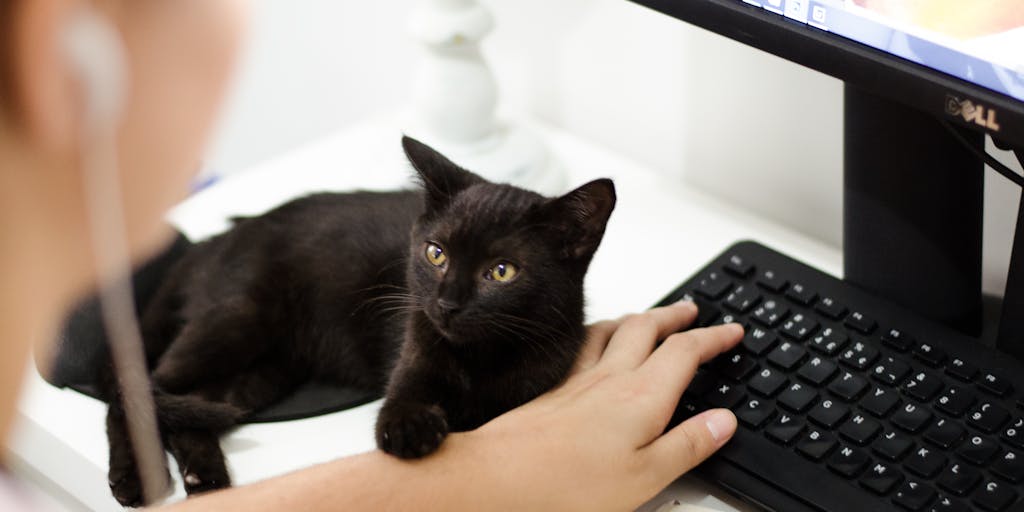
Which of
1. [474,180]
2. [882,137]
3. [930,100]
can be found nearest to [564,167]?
[474,180]

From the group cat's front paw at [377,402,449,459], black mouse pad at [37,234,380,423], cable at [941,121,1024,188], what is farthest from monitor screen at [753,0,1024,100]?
black mouse pad at [37,234,380,423]

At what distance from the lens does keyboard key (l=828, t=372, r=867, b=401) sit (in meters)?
0.90

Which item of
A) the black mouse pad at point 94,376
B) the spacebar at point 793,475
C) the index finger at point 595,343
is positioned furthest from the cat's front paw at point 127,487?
the spacebar at point 793,475

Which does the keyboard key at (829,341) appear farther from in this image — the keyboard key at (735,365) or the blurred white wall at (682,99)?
the blurred white wall at (682,99)

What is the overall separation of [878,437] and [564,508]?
25 cm

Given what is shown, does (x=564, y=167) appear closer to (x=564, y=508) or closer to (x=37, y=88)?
(x=564, y=508)

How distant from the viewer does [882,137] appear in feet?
3.27

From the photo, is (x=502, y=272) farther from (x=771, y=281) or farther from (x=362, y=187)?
(x=362, y=187)

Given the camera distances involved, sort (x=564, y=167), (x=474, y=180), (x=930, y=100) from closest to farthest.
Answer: (x=930, y=100) → (x=474, y=180) → (x=564, y=167)

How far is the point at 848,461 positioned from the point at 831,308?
0.19 meters

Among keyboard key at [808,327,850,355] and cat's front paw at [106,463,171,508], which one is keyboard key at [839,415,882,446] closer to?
keyboard key at [808,327,850,355]

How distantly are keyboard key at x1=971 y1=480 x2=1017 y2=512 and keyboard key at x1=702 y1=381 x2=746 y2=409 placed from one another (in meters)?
0.20

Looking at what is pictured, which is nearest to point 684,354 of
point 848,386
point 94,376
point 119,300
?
point 848,386

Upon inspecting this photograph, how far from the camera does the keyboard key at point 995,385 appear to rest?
89 centimetres
